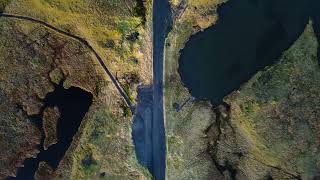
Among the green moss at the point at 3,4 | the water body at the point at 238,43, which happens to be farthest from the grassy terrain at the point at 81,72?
the water body at the point at 238,43

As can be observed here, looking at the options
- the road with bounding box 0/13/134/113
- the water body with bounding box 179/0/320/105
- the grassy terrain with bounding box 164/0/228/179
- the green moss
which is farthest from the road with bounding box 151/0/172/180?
the green moss

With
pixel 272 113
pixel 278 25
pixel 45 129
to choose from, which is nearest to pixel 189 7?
pixel 278 25

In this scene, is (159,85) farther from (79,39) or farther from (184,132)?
(79,39)

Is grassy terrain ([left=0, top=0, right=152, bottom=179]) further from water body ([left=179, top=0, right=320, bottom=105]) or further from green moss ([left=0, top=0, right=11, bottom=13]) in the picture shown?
water body ([left=179, top=0, right=320, bottom=105])

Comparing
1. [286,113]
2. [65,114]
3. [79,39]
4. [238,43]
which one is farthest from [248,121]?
[65,114]

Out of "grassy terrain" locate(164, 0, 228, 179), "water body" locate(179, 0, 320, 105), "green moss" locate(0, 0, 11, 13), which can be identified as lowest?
"grassy terrain" locate(164, 0, 228, 179)

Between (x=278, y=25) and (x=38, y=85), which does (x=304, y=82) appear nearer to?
(x=278, y=25)
